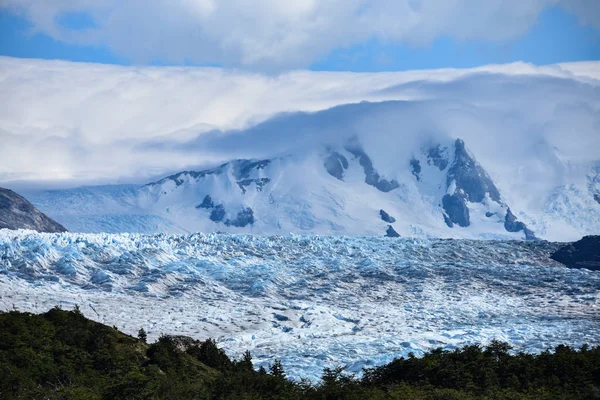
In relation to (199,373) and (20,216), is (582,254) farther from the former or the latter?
(199,373)

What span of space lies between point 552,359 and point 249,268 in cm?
7763

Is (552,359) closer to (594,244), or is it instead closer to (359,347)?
(359,347)

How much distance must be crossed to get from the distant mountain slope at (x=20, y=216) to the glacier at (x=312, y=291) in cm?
5502

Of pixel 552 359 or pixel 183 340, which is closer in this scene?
pixel 552 359

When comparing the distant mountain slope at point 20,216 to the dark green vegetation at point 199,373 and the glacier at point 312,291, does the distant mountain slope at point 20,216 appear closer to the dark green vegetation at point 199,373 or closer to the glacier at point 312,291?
the glacier at point 312,291

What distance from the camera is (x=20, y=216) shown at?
190 metres

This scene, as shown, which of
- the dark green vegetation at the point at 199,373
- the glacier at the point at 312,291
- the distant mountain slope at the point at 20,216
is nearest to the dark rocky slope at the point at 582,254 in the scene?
the glacier at the point at 312,291

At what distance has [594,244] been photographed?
160875 mm

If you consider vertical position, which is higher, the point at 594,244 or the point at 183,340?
the point at 594,244

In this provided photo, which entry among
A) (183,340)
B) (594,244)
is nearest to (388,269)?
(594,244)

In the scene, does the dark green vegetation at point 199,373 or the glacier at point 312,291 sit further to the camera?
the glacier at point 312,291

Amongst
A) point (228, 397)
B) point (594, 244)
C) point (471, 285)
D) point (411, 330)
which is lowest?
point (228, 397)

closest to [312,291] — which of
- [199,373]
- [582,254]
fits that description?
[582,254]

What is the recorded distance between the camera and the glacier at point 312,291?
8194cm
